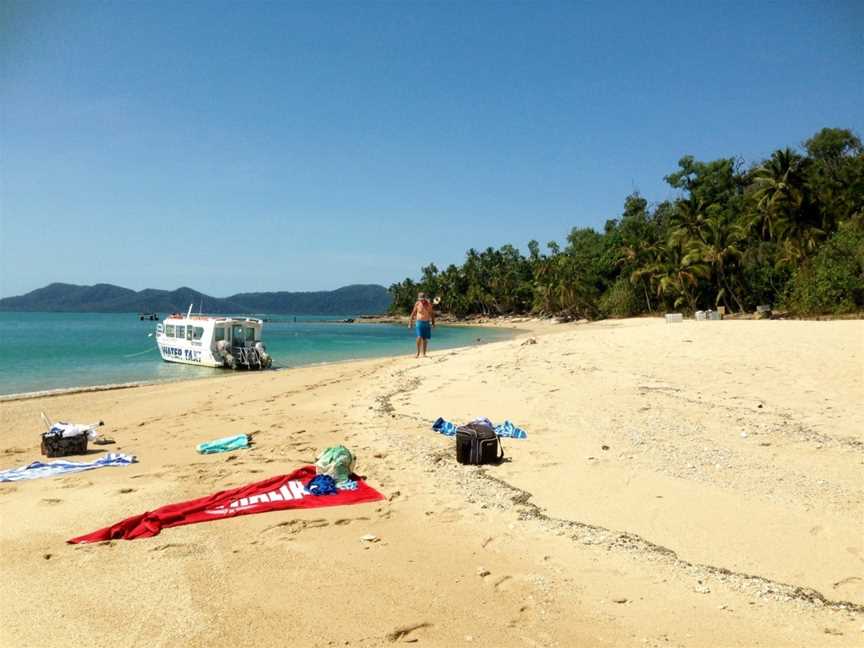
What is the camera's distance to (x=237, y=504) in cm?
530

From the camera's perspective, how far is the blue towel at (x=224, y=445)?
7812 millimetres

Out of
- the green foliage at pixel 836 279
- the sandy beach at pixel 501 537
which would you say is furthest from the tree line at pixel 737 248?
the sandy beach at pixel 501 537

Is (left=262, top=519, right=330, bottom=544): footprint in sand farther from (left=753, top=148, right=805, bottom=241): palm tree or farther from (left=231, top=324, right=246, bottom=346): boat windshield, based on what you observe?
(left=753, top=148, right=805, bottom=241): palm tree

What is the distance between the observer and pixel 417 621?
3342 millimetres

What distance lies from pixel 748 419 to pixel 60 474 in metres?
9.22

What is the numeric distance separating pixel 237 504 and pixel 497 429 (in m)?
3.77

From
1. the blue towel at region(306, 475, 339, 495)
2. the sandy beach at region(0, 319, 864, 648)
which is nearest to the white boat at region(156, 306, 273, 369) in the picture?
the sandy beach at region(0, 319, 864, 648)

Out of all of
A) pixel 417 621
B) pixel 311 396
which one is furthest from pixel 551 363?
pixel 417 621

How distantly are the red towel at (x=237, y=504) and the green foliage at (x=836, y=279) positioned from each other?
114 feet

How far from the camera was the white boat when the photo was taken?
981 inches

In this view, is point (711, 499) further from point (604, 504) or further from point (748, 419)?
point (748, 419)

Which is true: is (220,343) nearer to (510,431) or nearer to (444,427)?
(444,427)

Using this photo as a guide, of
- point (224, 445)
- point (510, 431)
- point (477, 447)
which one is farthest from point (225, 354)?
point (477, 447)

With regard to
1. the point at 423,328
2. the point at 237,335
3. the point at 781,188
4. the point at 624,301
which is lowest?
the point at 237,335
